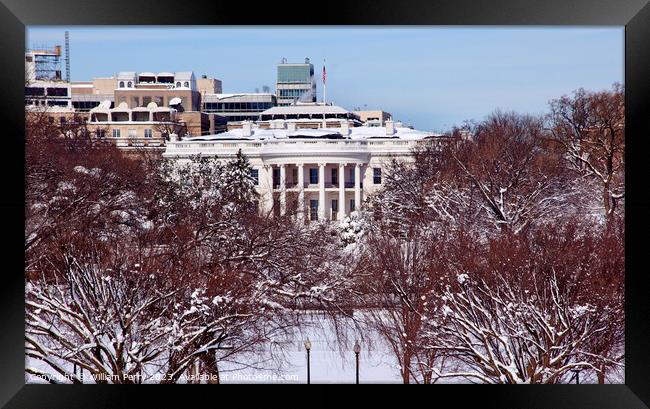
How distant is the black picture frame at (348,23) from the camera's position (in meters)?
6.91

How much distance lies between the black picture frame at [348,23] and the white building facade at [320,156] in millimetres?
41708

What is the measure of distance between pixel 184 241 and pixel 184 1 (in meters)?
14.4

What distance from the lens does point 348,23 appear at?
6.95 metres

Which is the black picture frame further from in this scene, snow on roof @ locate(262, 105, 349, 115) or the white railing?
snow on roof @ locate(262, 105, 349, 115)

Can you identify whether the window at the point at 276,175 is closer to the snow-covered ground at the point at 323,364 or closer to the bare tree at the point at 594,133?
the bare tree at the point at 594,133

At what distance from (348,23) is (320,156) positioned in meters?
47.2

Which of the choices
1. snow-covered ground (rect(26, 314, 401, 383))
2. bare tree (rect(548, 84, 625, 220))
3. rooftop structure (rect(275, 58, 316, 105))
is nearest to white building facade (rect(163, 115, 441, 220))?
rooftop structure (rect(275, 58, 316, 105))

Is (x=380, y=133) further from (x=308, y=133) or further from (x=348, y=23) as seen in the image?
(x=348, y=23)

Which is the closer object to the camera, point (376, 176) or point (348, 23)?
point (348, 23)

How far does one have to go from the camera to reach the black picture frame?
6.91 m

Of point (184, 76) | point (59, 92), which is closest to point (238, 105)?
point (184, 76)

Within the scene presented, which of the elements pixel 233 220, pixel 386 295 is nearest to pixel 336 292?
pixel 386 295

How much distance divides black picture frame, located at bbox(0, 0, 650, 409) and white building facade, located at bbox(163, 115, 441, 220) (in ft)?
137
